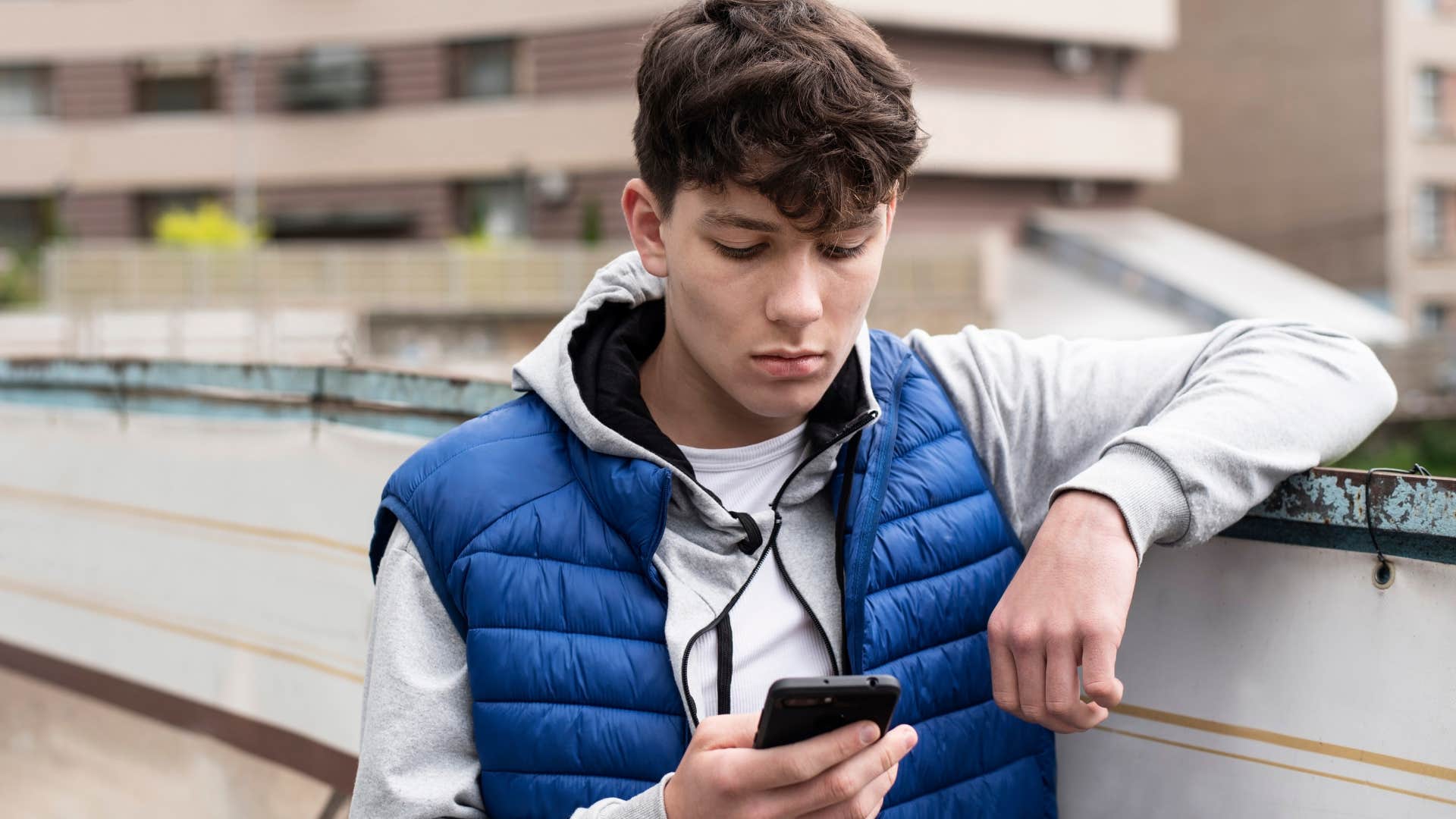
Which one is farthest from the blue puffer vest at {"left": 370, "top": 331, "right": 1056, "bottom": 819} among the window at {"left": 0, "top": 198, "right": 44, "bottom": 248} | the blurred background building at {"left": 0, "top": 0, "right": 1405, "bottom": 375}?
the window at {"left": 0, "top": 198, "right": 44, "bottom": 248}

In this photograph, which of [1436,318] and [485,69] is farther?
[1436,318]

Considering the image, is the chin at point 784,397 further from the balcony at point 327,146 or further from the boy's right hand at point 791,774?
the balcony at point 327,146

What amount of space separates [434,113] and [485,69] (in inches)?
51.8

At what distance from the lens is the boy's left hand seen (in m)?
1.77

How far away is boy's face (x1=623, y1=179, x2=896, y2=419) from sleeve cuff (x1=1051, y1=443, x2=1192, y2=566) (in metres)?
0.37

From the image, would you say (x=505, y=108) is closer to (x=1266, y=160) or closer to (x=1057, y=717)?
(x=1266, y=160)

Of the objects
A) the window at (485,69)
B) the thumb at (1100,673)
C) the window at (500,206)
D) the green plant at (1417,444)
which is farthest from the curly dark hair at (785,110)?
the window at (485,69)

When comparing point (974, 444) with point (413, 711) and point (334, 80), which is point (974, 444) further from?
point (334, 80)

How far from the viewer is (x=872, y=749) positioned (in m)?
1.60

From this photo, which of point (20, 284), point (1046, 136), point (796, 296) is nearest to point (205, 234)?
point (20, 284)

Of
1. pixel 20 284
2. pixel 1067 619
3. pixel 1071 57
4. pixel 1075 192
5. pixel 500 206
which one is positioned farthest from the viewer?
pixel 1075 192

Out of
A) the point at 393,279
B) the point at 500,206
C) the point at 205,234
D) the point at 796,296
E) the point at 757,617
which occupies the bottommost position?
the point at 757,617

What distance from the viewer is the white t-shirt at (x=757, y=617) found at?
195 cm

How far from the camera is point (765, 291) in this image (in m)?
1.92
